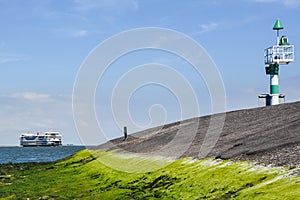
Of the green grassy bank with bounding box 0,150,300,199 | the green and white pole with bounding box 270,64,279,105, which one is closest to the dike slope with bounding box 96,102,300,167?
the green grassy bank with bounding box 0,150,300,199

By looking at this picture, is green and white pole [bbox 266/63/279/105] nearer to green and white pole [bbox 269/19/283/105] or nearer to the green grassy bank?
green and white pole [bbox 269/19/283/105]

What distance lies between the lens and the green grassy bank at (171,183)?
93.6 ft

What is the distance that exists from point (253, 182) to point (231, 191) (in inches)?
61.1

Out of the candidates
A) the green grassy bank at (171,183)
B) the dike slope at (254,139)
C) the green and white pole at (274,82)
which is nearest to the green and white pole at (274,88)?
the green and white pole at (274,82)

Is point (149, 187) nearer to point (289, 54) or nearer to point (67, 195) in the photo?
point (67, 195)

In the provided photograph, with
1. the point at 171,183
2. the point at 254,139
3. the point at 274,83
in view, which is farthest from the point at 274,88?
the point at 171,183

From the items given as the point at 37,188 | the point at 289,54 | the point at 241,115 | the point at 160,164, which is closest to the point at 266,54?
the point at 289,54

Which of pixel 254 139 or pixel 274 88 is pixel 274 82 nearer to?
pixel 274 88

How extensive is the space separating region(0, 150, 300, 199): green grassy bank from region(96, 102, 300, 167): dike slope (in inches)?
71.7

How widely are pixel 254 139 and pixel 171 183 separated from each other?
39.8 ft

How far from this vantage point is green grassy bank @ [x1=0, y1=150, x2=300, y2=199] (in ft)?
93.6

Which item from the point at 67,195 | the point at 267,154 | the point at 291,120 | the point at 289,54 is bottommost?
the point at 67,195

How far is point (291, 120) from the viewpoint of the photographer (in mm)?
51344

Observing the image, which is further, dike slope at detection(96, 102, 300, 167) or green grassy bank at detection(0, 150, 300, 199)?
dike slope at detection(96, 102, 300, 167)
